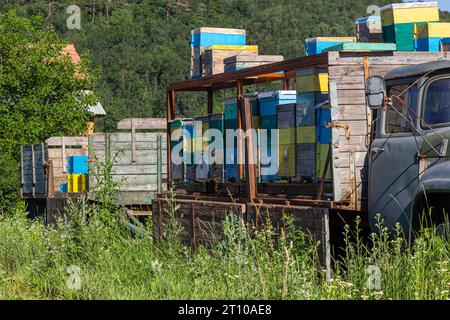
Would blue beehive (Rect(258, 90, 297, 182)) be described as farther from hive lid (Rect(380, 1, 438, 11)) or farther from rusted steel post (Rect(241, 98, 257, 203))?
hive lid (Rect(380, 1, 438, 11))

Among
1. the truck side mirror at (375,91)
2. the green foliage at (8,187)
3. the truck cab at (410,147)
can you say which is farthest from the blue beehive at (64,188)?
the truck side mirror at (375,91)

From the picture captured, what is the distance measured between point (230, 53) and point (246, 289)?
675 centimetres

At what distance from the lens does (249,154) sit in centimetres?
1088

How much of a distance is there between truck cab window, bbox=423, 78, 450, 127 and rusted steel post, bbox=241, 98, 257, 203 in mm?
2619

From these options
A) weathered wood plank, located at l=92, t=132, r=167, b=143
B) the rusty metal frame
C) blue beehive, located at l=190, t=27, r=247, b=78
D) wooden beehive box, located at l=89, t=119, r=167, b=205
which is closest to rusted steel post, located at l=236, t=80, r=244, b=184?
the rusty metal frame

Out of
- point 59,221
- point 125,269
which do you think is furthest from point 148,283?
point 59,221

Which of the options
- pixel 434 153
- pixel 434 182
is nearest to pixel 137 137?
pixel 434 153

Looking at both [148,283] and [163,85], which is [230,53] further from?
[163,85]

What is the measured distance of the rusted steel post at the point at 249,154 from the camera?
10.9 metres

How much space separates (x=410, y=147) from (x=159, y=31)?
2920 inches

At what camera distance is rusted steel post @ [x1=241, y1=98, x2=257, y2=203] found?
35.7 ft

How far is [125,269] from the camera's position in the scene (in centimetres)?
1028

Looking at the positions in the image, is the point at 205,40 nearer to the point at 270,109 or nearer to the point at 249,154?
the point at 270,109

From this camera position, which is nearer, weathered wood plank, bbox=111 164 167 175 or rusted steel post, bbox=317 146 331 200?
rusted steel post, bbox=317 146 331 200
